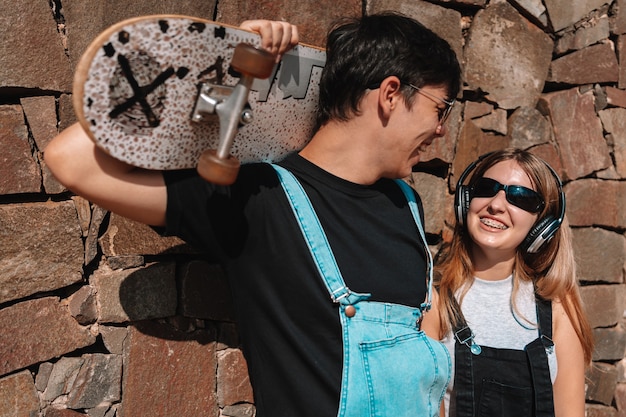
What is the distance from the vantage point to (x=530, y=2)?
2.83 meters

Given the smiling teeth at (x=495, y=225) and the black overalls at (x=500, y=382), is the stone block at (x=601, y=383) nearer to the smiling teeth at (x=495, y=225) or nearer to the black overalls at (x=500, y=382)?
the black overalls at (x=500, y=382)

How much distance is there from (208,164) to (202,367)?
97cm

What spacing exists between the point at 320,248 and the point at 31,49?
987mm

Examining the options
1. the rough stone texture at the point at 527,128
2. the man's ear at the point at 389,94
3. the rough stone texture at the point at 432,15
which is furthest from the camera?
the rough stone texture at the point at 527,128

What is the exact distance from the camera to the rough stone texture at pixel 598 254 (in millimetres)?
3107

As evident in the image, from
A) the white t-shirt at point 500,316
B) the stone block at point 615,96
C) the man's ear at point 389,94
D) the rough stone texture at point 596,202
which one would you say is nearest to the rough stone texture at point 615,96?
the stone block at point 615,96

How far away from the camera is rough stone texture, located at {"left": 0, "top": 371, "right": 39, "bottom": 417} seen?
1720 millimetres

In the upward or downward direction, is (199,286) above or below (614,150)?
below

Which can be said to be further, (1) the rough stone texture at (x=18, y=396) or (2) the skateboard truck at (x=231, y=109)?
(1) the rough stone texture at (x=18, y=396)

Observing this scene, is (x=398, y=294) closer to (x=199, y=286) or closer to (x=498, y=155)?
(x=199, y=286)

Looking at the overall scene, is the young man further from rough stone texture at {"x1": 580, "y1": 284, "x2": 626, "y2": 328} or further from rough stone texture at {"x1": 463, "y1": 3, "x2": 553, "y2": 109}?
rough stone texture at {"x1": 580, "y1": 284, "x2": 626, "y2": 328}

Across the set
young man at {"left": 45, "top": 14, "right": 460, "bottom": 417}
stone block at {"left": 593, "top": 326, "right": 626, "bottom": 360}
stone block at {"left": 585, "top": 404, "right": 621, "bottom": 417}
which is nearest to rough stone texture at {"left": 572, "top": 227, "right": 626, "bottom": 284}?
stone block at {"left": 593, "top": 326, "right": 626, "bottom": 360}

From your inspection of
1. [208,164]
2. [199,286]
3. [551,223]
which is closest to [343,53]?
[208,164]

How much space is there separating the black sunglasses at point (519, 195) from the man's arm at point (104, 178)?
123cm
